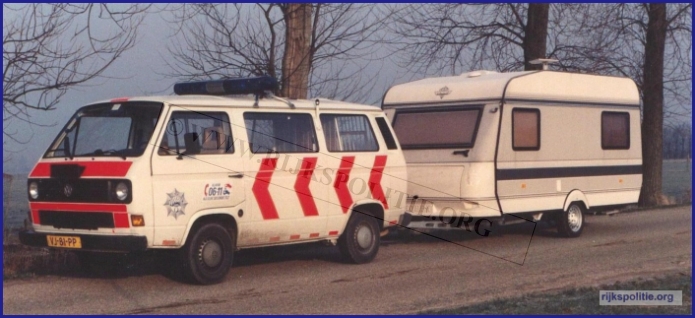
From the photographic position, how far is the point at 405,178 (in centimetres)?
1360

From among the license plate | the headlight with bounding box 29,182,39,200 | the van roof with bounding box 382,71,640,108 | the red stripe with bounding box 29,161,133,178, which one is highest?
the van roof with bounding box 382,71,640,108

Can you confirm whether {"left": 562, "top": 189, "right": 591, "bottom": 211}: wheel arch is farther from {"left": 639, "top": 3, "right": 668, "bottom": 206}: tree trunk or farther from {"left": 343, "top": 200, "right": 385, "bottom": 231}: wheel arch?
{"left": 639, "top": 3, "right": 668, "bottom": 206}: tree trunk

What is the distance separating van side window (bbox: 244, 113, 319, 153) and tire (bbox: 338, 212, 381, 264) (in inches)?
47.0

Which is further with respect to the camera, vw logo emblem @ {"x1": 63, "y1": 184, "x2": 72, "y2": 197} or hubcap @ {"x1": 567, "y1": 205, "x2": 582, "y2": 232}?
hubcap @ {"x1": 567, "y1": 205, "x2": 582, "y2": 232}

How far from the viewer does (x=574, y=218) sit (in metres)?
16.5

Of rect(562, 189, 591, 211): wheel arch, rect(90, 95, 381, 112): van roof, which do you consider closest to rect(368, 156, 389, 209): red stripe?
rect(90, 95, 381, 112): van roof

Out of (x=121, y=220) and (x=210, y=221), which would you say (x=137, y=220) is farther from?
(x=210, y=221)

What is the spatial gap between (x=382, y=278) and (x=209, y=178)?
241cm

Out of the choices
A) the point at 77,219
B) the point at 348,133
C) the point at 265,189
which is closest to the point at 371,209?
the point at 348,133

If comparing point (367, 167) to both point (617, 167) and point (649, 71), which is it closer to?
point (617, 167)

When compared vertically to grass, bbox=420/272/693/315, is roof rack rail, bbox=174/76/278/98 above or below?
above

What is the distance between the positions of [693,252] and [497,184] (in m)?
2.94

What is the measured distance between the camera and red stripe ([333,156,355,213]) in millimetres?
12578

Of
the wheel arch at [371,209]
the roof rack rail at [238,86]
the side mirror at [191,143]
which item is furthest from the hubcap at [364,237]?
the side mirror at [191,143]
